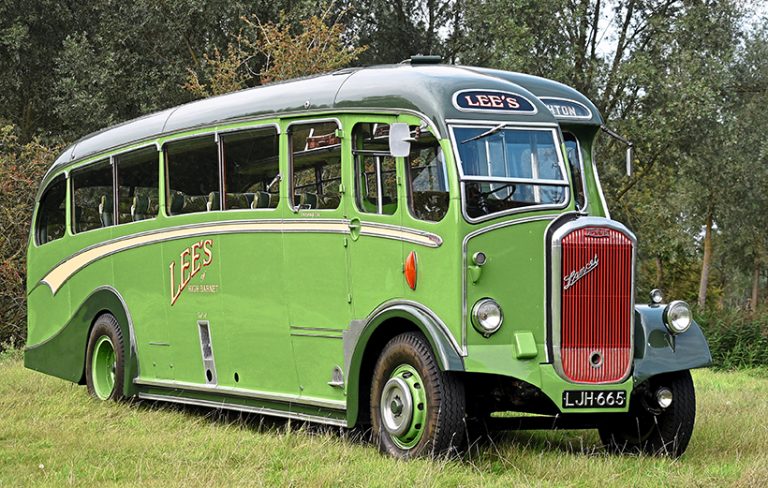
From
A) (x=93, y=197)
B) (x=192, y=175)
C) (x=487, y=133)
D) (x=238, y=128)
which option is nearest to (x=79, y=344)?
(x=93, y=197)

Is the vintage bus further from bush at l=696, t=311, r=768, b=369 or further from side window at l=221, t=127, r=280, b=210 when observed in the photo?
bush at l=696, t=311, r=768, b=369

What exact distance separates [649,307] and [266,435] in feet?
11.1

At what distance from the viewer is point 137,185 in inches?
561

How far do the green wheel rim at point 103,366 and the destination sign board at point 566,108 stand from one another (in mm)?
6703

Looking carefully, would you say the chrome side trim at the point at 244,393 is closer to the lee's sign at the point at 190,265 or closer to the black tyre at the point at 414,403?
the black tyre at the point at 414,403

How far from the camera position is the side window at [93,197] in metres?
14.9

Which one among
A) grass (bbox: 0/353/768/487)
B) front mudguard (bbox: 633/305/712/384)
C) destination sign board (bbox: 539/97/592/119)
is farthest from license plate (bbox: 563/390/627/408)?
destination sign board (bbox: 539/97/592/119)

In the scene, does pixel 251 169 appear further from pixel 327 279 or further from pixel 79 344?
pixel 79 344

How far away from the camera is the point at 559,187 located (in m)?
10.2

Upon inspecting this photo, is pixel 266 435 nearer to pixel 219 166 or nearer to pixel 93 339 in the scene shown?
pixel 219 166

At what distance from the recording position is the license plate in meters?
9.52

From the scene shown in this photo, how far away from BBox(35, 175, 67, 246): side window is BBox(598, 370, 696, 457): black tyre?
26.3ft

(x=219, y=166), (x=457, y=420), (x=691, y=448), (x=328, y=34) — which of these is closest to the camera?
(x=457, y=420)

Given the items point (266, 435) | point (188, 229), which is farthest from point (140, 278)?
point (266, 435)
